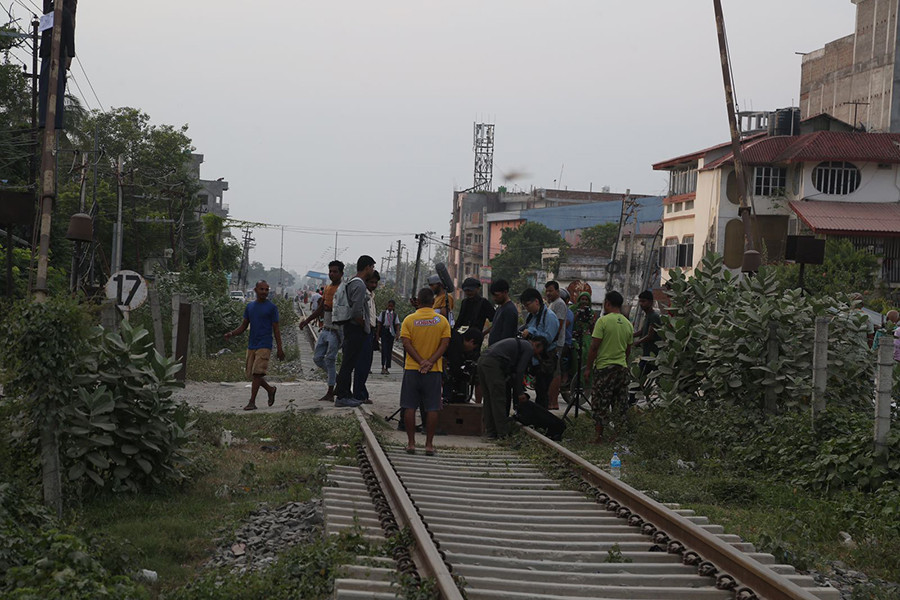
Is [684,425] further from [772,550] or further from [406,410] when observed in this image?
[772,550]

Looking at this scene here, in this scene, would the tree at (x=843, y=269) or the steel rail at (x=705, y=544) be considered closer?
the steel rail at (x=705, y=544)

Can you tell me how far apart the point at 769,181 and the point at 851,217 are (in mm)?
4504

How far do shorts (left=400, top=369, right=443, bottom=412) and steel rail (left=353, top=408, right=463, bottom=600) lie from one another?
0.69 metres

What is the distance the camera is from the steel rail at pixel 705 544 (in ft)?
18.1

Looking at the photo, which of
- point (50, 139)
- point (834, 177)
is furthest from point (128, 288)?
point (834, 177)

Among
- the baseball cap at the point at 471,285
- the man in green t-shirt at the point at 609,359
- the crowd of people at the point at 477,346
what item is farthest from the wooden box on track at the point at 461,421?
the man in green t-shirt at the point at 609,359

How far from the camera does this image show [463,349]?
45.2 feet

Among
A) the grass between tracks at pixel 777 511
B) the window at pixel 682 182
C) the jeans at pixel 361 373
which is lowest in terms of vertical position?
the grass between tracks at pixel 777 511

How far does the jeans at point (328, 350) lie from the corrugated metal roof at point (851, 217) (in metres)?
35.5

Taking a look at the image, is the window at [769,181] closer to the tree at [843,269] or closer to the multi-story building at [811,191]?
the multi-story building at [811,191]

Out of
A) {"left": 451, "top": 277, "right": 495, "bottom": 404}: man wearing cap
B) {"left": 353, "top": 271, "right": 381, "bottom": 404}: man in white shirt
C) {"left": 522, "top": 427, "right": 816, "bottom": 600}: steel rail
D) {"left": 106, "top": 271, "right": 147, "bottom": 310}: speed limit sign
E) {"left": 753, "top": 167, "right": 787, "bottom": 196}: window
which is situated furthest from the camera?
{"left": 753, "top": 167, "right": 787, "bottom": 196}: window

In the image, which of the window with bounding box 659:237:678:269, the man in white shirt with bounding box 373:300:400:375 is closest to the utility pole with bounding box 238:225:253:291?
the window with bounding box 659:237:678:269

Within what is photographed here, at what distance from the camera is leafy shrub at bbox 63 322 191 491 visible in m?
7.86

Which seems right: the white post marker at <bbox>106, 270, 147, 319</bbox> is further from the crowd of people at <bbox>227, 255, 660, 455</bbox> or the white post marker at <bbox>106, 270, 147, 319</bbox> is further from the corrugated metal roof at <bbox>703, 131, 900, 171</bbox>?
the corrugated metal roof at <bbox>703, 131, 900, 171</bbox>
